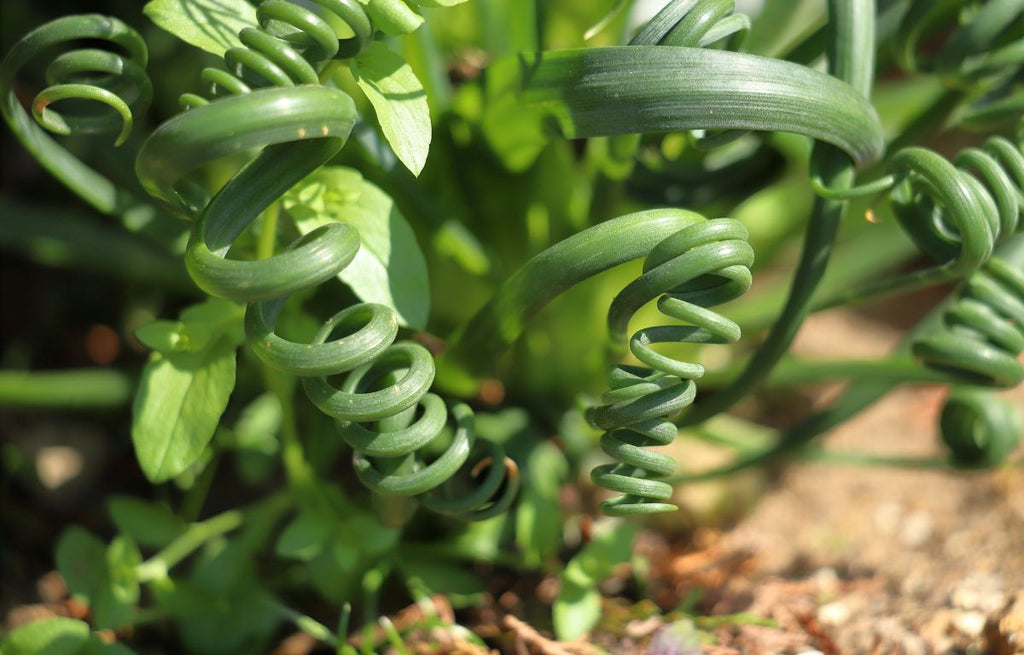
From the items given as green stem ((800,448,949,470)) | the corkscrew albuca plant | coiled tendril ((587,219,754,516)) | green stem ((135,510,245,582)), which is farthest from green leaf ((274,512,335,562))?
green stem ((800,448,949,470))

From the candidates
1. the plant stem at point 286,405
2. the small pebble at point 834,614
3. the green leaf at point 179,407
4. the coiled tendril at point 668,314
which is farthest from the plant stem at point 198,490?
the small pebble at point 834,614

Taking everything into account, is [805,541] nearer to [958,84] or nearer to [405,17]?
[958,84]

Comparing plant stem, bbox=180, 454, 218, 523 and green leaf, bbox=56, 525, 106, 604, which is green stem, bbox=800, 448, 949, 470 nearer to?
plant stem, bbox=180, 454, 218, 523

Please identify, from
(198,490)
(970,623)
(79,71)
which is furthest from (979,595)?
(79,71)

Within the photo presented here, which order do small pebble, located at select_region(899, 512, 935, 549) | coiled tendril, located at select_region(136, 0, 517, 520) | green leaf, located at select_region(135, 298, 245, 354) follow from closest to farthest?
coiled tendril, located at select_region(136, 0, 517, 520) → green leaf, located at select_region(135, 298, 245, 354) → small pebble, located at select_region(899, 512, 935, 549)

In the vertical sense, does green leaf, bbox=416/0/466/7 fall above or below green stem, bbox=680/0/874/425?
above

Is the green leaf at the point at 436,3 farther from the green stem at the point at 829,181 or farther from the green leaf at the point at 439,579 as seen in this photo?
the green leaf at the point at 439,579
